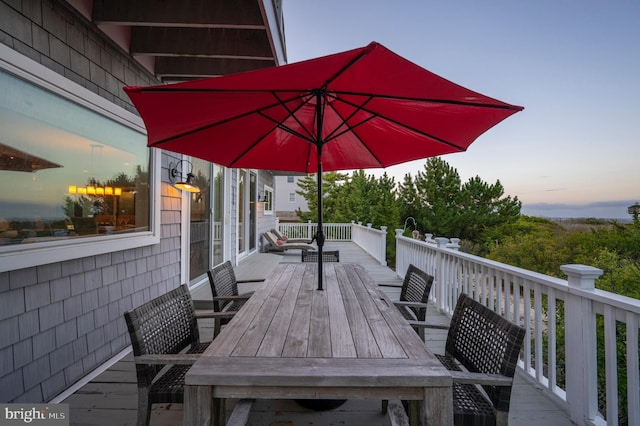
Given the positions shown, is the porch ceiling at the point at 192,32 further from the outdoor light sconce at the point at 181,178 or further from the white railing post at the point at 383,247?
the white railing post at the point at 383,247

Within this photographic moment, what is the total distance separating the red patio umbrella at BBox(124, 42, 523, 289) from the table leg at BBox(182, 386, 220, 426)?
50.4 inches

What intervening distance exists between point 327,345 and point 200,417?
54 centimetres

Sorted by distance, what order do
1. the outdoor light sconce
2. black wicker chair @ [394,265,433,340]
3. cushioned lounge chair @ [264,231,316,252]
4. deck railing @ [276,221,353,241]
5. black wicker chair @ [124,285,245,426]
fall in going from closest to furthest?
black wicker chair @ [124,285,245,426] < black wicker chair @ [394,265,433,340] < the outdoor light sconce < cushioned lounge chair @ [264,231,316,252] < deck railing @ [276,221,353,241]

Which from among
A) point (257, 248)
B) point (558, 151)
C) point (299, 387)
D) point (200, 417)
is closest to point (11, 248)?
point (200, 417)

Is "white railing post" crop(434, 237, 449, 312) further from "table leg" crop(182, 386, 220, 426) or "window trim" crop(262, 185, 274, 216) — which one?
"window trim" crop(262, 185, 274, 216)

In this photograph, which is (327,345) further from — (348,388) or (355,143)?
(355,143)

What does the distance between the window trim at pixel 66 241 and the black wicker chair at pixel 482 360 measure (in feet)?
7.60

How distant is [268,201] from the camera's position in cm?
1150

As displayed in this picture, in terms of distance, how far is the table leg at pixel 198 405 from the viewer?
1.09 meters

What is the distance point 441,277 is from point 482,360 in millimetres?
2829

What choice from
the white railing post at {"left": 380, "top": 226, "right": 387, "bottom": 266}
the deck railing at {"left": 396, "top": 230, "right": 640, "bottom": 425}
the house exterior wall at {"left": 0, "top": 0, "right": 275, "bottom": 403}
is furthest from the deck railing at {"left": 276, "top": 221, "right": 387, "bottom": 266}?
the house exterior wall at {"left": 0, "top": 0, "right": 275, "bottom": 403}

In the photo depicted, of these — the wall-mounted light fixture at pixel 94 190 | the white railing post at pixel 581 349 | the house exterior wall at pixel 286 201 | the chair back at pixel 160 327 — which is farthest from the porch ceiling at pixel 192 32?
the house exterior wall at pixel 286 201

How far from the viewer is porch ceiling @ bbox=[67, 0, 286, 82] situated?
8.65 ft

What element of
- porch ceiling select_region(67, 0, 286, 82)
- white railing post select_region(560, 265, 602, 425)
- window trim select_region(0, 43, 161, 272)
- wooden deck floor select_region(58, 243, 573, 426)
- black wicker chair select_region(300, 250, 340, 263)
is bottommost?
wooden deck floor select_region(58, 243, 573, 426)
